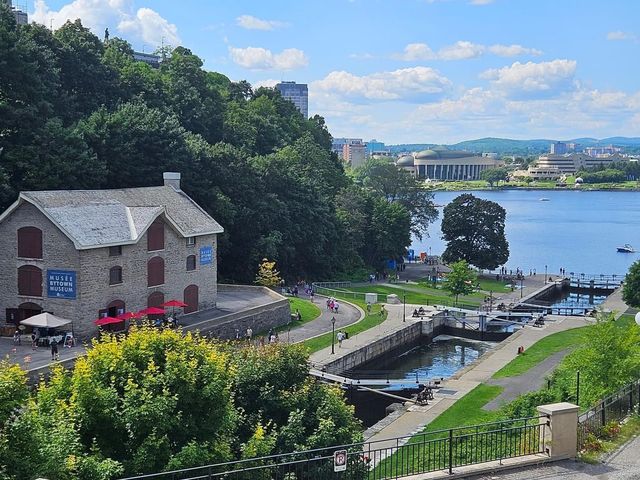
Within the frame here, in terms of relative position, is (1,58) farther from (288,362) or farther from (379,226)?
(379,226)

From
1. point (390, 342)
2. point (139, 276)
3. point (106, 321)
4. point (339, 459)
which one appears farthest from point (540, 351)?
point (339, 459)

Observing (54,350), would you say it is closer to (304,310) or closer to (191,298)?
(191,298)

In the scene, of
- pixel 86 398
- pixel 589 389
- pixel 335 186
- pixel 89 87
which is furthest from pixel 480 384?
pixel 335 186

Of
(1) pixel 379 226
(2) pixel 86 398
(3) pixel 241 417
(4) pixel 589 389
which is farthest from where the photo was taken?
(1) pixel 379 226

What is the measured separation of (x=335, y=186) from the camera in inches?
3942

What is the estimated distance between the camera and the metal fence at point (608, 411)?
61.8 ft

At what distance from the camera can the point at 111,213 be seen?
44.3 m

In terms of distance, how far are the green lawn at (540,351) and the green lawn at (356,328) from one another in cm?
1066

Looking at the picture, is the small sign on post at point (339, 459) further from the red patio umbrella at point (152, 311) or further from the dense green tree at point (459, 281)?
the dense green tree at point (459, 281)

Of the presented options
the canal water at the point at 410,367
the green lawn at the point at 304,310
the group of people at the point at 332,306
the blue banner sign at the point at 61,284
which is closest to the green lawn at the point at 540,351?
the canal water at the point at 410,367

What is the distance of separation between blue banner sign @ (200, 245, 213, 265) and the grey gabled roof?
42.4 inches

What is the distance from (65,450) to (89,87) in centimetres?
5950

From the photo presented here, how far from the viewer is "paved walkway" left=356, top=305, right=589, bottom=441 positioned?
117 feet

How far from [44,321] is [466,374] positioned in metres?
22.8
